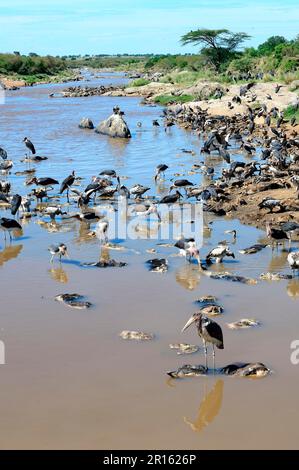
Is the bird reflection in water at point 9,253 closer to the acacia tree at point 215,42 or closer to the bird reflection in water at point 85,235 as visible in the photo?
the bird reflection in water at point 85,235

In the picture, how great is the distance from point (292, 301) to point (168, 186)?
999 cm

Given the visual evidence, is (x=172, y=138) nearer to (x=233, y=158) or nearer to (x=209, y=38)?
(x=233, y=158)

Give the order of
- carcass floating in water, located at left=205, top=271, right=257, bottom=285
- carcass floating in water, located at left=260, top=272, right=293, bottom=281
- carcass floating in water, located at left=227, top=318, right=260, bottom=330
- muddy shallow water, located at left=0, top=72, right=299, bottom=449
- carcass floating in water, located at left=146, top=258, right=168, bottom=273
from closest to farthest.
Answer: muddy shallow water, located at left=0, top=72, right=299, bottom=449
carcass floating in water, located at left=227, top=318, right=260, bottom=330
carcass floating in water, located at left=205, top=271, right=257, bottom=285
carcass floating in water, located at left=260, top=272, right=293, bottom=281
carcass floating in water, located at left=146, top=258, right=168, bottom=273

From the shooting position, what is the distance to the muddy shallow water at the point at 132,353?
7398 mm

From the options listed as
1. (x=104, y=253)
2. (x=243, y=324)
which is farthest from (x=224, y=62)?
(x=243, y=324)

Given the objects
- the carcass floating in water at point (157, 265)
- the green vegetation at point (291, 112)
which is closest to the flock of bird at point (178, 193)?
the carcass floating in water at point (157, 265)

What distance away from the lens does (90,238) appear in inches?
599

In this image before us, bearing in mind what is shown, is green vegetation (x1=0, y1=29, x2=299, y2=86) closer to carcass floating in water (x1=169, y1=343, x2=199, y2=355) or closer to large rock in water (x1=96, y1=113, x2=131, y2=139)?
large rock in water (x1=96, y1=113, x2=131, y2=139)

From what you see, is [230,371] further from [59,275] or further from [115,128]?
[115,128]

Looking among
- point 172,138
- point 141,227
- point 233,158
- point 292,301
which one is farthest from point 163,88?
point 292,301

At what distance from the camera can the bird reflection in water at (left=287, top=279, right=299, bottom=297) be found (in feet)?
37.5

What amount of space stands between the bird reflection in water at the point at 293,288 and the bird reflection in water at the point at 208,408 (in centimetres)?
352

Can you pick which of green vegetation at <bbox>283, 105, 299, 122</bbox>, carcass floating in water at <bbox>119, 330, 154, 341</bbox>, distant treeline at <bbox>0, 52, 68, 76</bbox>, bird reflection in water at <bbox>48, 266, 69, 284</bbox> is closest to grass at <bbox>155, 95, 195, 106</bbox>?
green vegetation at <bbox>283, 105, 299, 122</bbox>

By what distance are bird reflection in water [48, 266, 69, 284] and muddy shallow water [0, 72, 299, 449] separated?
0.02 metres
